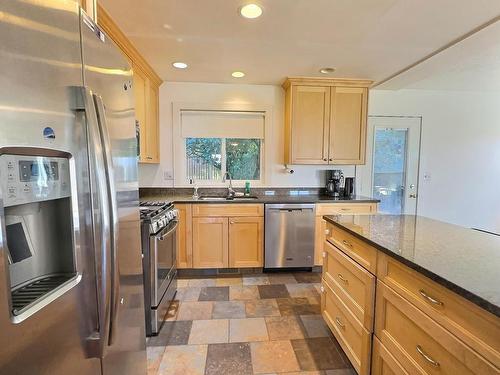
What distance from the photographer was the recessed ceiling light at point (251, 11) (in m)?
1.81

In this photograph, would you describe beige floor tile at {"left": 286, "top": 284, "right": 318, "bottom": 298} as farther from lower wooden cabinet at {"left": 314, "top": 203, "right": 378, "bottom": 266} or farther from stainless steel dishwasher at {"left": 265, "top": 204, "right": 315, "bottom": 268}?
lower wooden cabinet at {"left": 314, "top": 203, "right": 378, "bottom": 266}

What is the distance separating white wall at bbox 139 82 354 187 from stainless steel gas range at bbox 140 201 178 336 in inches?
51.6

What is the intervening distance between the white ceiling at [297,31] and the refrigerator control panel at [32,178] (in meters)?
1.60

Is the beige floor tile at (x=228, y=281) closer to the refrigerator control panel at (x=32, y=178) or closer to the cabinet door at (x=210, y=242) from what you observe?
the cabinet door at (x=210, y=242)

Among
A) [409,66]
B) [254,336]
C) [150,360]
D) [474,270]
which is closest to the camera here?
[474,270]

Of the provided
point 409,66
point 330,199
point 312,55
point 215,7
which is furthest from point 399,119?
point 215,7

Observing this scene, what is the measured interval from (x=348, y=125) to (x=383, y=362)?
2715 mm

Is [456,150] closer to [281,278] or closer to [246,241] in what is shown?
[281,278]

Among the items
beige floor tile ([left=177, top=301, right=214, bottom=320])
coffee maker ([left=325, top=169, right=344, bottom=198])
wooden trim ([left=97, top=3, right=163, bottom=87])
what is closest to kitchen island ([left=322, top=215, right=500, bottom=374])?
beige floor tile ([left=177, top=301, right=214, bottom=320])

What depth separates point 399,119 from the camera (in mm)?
3789

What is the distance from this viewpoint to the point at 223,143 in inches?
143

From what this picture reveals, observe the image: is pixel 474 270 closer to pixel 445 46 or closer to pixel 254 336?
pixel 254 336

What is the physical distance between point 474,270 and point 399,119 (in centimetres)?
335

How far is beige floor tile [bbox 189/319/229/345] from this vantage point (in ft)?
6.46
